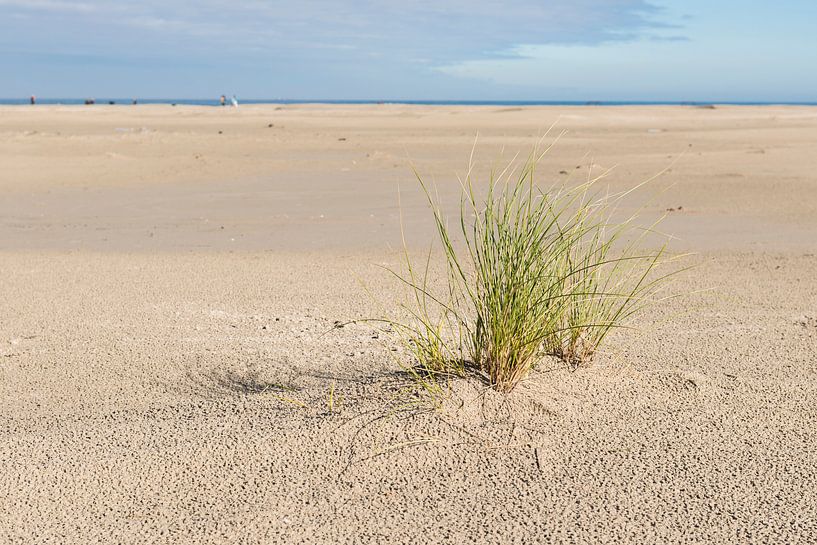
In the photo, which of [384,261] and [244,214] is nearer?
[384,261]

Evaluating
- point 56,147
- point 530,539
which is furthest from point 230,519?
point 56,147

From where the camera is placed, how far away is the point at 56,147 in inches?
555

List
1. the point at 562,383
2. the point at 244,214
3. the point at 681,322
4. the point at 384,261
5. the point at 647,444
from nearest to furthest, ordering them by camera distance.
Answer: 1. the point at 647,444
2. the point at 562,383
3. the point at 681,322
4. the point at 384,261
5. the point at 244,214

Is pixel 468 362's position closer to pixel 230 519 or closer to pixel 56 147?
pixel 230 519

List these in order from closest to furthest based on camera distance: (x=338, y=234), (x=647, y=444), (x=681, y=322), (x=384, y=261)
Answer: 1. (x=647, y=444)
2. (x=681, y=322)
3. (x=384, y=261)
4. (x=338, y=234)

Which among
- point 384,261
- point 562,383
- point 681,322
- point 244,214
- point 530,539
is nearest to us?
point 530,539

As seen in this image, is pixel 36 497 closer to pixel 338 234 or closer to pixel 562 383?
pixel 562 383

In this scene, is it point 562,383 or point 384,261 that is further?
point 384,261

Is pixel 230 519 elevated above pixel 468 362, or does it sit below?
below

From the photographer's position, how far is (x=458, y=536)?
2.21 meters

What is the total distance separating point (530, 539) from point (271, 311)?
243cm

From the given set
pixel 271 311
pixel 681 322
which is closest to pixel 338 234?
pixel 271 311

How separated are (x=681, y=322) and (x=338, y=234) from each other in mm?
3560

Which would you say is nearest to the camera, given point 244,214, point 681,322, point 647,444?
point 647,444
